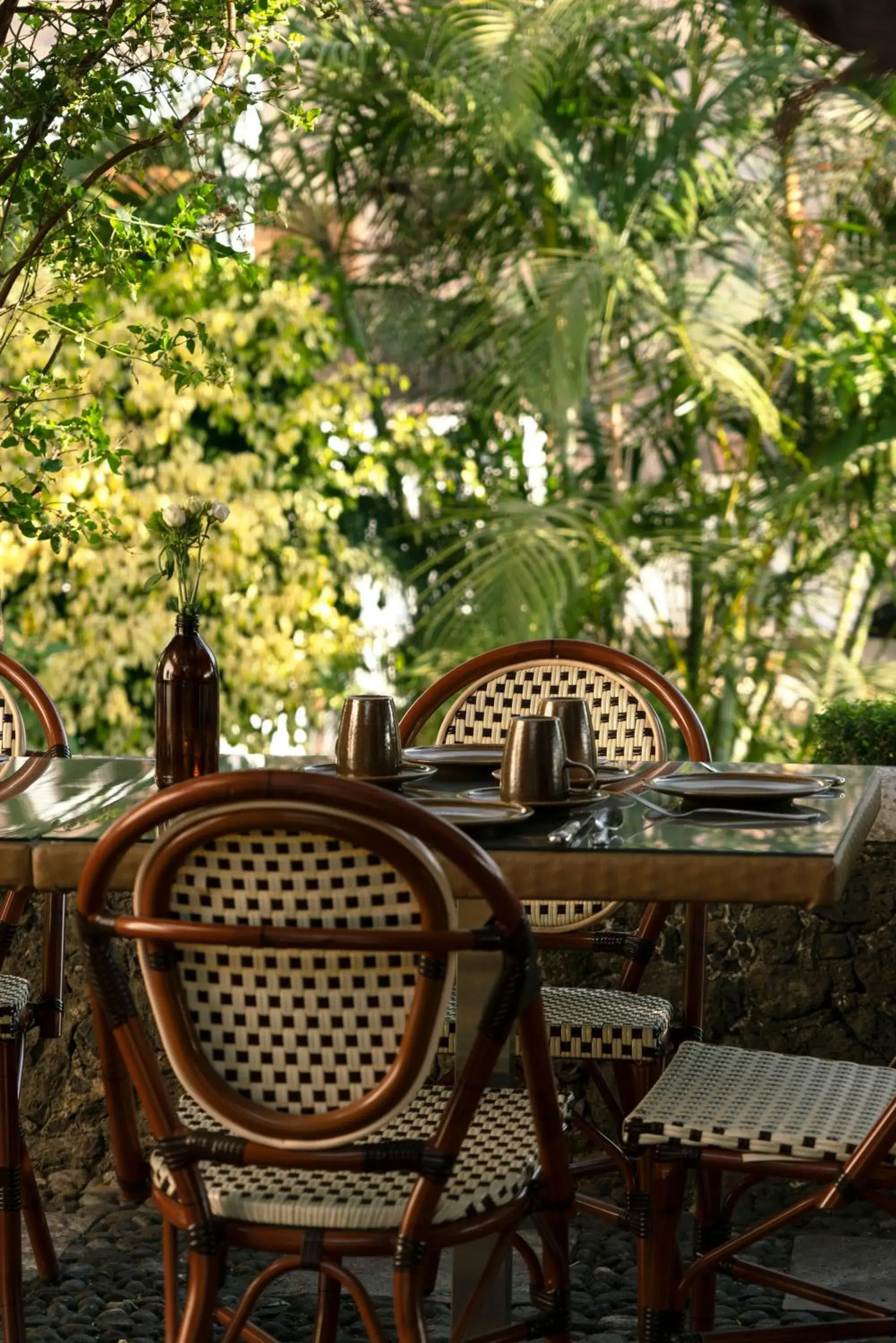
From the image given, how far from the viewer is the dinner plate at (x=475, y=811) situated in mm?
1634

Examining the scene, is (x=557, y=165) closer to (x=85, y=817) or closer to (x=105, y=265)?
(x=105, y=265)

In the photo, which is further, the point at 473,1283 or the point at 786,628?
the point at 786,628

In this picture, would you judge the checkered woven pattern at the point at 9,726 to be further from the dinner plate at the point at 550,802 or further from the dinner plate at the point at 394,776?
the dinner plate at the point at 550,802

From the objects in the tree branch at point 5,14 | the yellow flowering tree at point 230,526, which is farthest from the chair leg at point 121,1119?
the yellow flowering tree at point 230,526

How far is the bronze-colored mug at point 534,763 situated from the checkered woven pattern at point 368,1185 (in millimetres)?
361

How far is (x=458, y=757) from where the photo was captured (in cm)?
209

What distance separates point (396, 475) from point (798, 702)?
1.34m

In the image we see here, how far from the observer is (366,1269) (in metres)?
2.32

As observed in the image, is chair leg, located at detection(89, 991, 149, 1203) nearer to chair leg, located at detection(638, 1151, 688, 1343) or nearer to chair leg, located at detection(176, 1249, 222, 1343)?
chair leg, located at detection(176, 1249, 222, 1343)

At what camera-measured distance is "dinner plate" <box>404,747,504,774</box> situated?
80.0 inches

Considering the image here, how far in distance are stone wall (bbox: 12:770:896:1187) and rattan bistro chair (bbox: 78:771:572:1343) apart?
3.87 ft

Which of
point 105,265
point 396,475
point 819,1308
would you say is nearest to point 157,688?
point 105,265

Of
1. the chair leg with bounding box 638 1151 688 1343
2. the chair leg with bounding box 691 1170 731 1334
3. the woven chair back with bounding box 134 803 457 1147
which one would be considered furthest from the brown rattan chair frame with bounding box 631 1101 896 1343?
the woven chair back with bounding box 134 803 457 1147

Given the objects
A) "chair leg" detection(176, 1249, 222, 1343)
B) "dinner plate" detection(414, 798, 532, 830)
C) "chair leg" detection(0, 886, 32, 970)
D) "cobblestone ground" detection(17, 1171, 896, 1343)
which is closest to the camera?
"chair leg" detection(176, 1249, 222, 1343)
